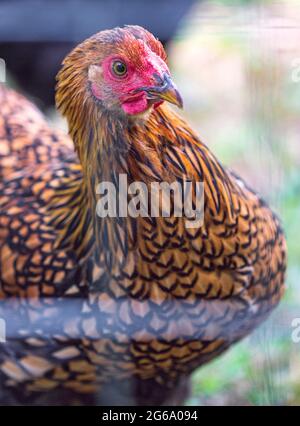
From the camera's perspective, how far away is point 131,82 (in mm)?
1459

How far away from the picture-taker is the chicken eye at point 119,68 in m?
1.46

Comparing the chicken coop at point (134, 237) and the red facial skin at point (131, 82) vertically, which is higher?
the red facial skin at point (131, 82)

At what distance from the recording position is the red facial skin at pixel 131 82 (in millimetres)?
1433

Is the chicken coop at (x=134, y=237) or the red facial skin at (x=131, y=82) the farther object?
the chicken coop at (x=134, y=237)

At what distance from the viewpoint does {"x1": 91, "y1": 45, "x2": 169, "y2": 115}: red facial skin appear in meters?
1.43

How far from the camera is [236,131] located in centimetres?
299

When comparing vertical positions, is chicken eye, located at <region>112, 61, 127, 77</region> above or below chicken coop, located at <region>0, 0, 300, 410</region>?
above

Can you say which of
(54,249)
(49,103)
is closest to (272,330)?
(54,249)

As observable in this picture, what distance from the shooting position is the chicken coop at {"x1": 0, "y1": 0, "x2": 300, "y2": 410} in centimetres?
154

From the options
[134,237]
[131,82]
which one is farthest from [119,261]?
[131,82]

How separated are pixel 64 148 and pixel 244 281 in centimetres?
67

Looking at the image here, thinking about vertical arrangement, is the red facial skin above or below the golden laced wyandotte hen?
above

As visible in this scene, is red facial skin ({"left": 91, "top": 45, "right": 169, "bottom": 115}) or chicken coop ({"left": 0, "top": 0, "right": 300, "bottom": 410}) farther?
chicken coop ({"left": 0, "top": 0, "right": 300, "bottom": 410})

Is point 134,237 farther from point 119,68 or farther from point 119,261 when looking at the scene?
point 119,68
